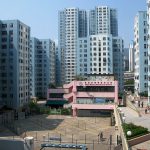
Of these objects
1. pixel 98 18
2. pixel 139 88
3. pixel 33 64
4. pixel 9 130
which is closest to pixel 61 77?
pixel 33 64

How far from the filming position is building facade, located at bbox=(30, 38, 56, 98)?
122500 mm

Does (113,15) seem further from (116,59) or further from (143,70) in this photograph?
(143,70)

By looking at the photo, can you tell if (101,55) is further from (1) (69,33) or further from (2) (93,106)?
(2) (93,106)

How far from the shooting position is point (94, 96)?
249ft

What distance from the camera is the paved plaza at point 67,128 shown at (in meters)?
50.6

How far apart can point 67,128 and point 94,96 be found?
17580 mm

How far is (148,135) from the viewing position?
1362 inches

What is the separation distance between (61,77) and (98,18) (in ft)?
121

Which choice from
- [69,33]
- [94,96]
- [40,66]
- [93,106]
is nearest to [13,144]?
[93,106]

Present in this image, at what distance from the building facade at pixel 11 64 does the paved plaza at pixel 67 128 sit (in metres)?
14.9

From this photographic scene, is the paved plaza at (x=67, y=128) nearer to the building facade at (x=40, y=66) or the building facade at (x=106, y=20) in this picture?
the building facade at (x=40, y=66)

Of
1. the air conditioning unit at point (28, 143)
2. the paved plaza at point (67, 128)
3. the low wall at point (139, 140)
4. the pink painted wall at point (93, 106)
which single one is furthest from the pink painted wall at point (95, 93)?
the air conditioning unit at point (28, 143)

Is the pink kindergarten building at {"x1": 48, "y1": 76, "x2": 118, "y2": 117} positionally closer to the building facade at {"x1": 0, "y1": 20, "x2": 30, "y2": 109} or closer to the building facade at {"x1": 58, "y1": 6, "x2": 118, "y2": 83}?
the building facade at {"x1": 0, "y1": 20, "x2": 30, "y2": 109}

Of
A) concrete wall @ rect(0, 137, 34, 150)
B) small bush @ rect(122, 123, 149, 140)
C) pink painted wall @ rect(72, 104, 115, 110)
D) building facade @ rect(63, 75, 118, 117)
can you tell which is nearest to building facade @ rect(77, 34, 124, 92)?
building facade @ rect(63, 75, 118, 117)
